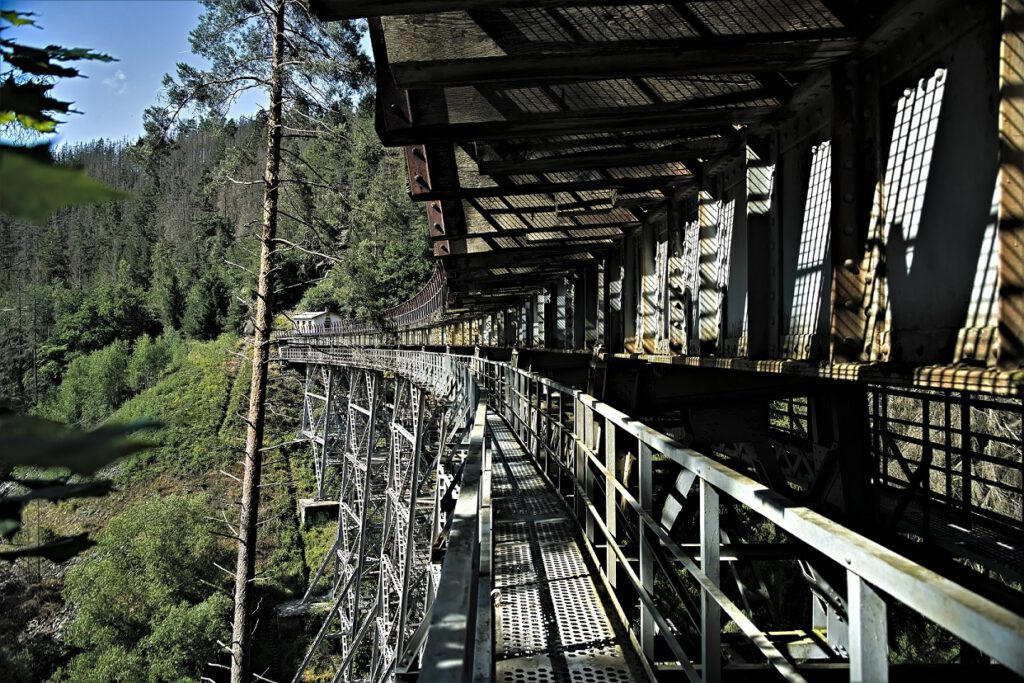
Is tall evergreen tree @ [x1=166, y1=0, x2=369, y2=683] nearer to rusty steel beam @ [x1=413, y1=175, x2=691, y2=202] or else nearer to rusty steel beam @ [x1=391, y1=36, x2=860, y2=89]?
rusty steel beam @ [x1=413, y1=175, x2=691, y2=202]

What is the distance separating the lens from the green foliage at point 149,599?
2323cm

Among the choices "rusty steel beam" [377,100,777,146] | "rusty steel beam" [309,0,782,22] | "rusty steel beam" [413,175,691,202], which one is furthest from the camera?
"rusty steel beam" [413,175,691,202]

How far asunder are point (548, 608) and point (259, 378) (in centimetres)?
761

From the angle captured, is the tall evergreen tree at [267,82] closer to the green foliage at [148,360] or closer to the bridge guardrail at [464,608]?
the bridge guardrail at [464,608]

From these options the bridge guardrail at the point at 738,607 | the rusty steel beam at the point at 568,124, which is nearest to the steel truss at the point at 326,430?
the rusty steel beam at the point at 568,124

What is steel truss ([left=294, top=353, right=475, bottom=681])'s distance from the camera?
9.34 metres

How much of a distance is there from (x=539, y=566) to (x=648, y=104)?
2737 mm

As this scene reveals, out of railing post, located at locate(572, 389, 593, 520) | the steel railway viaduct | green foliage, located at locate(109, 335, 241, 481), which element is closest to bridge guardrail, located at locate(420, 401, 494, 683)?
the steel railway viaduct

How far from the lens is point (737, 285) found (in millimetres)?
4371

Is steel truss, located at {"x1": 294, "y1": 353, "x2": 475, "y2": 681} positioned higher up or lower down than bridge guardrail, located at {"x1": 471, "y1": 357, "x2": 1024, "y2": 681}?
lower down

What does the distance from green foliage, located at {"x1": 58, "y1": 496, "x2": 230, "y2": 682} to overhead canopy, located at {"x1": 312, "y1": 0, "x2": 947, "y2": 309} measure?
73.0 ft

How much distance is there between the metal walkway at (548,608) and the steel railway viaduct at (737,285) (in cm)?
2

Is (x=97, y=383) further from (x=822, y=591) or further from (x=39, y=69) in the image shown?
(x=39, y=69)

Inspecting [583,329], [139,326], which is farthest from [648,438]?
[139,326]
